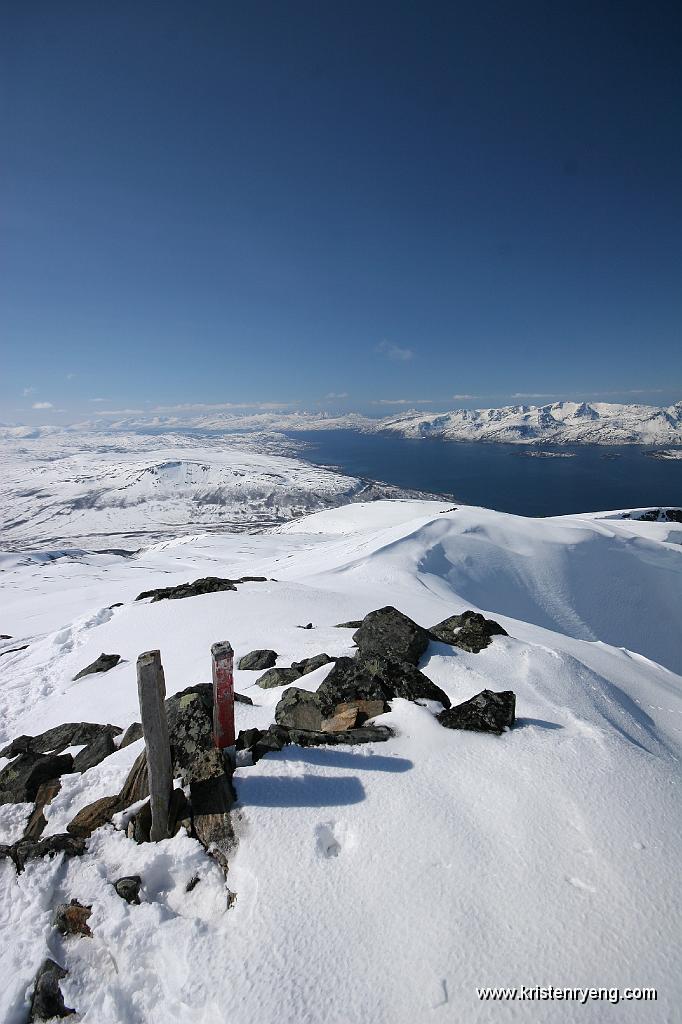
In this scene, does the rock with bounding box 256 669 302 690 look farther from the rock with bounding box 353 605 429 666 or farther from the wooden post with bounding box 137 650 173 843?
the wooden post with bounding box 137 650 173 843

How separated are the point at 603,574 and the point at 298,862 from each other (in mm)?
28327

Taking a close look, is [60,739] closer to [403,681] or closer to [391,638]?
[403,681]

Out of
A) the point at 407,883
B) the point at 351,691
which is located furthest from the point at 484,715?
the point at 407,883

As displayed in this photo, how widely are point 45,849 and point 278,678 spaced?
4.75 meters

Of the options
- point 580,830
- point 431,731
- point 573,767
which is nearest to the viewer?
point 580,830

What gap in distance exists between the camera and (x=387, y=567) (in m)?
23.5

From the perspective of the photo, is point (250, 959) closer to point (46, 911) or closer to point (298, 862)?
point (298, 862)

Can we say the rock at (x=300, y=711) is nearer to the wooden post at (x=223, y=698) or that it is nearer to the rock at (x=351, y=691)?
the rock at (x=351, y=691)

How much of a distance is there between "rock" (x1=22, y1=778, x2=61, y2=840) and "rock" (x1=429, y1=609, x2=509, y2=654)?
767 centimetres

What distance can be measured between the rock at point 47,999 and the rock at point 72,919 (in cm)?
35

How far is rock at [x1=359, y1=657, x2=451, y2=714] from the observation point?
23.2 ft

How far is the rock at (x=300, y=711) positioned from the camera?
668 centimetres

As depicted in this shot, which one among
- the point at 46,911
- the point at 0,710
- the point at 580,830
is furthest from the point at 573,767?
the point at 0,710

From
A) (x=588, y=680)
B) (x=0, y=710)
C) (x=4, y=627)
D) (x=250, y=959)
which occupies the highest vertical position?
(x=250, y=959)
